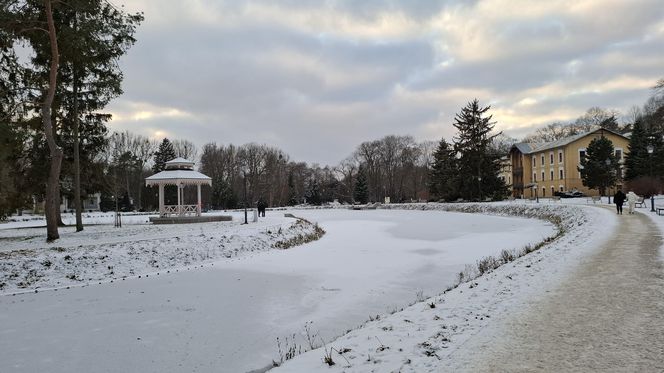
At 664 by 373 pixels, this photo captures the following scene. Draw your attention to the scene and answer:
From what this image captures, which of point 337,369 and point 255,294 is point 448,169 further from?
point 337,369

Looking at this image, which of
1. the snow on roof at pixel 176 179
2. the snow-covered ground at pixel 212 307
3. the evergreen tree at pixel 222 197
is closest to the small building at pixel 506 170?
the snow on roof at pixel 176 179

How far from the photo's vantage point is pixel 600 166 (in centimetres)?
4681

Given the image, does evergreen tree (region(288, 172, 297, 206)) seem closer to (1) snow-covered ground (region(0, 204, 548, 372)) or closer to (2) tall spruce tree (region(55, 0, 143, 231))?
(2) tall spruce tree (region(55, 0, 143, 231))

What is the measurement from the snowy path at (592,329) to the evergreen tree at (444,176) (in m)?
42.0

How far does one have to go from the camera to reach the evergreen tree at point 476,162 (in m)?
47.5

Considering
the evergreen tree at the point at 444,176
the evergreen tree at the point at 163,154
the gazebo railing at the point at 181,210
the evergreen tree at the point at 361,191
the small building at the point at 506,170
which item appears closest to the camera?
the gazebo railing at the point at 181,210

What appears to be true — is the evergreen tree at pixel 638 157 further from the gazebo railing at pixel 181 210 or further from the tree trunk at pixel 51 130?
the tree trunk at pixel 51 130

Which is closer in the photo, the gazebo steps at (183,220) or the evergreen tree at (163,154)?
the gazebo steps at (183,220)

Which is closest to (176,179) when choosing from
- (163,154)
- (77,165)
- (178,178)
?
(178,178)

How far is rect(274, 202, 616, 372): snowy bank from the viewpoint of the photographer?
14.4 ft

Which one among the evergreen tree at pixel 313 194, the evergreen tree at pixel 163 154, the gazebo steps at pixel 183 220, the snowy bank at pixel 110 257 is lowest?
the snowy bank at pixel 110 257

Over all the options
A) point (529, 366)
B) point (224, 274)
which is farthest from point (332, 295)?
point (529, 366)

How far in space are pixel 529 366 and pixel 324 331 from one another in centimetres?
367

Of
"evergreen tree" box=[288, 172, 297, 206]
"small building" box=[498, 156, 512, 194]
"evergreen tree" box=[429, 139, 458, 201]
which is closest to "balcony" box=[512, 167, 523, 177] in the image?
"small building" box=[498, 156, 512, 194]
